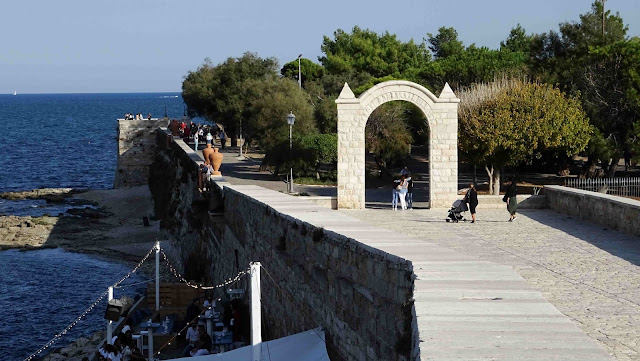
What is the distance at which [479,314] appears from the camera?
289 inches

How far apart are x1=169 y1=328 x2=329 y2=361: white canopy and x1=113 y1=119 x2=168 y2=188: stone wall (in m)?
43.8

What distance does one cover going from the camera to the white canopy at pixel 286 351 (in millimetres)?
10891

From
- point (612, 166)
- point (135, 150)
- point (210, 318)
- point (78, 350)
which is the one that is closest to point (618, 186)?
point (612, 166)

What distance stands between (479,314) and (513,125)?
19783 mm

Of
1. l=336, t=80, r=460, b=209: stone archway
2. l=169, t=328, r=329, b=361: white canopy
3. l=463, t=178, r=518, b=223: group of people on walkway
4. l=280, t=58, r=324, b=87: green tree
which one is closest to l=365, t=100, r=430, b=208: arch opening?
l=336, t=80, r=460, b=209: stone archway

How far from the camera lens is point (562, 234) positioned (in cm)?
1691

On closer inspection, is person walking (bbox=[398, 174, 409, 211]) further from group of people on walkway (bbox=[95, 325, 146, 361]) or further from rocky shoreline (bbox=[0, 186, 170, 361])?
rocky shoreline (bbox=[0, 186, 170, 361])

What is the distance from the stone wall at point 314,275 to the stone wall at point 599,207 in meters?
5.96

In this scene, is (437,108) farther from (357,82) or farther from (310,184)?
(357,82)

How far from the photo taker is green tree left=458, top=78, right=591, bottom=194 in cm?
2623

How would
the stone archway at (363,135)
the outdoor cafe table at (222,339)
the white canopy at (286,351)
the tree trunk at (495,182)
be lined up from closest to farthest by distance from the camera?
the white canopy at (286,351) < the outdoor cafe table at (222,339) < the stone archway at (363,135) < the tree trunk at (495,182)

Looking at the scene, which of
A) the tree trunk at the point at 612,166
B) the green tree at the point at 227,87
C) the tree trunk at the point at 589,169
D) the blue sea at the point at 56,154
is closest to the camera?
the tree trunk at the point at 612,166

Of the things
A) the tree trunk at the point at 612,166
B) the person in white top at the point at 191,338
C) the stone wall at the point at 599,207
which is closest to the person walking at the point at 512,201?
the stone wall at the point at 599,207

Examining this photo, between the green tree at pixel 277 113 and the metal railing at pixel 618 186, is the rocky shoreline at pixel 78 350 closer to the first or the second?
the metal railing at pixel 618 186
